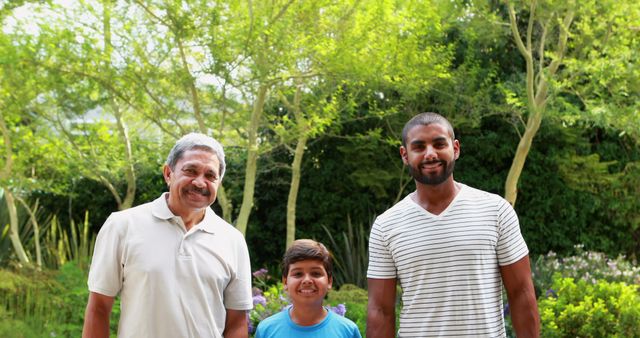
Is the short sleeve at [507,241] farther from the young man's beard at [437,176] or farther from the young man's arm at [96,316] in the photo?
the young man's arm at [96,316]

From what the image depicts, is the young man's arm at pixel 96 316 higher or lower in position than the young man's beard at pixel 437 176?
lower

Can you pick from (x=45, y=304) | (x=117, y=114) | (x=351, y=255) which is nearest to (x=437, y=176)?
(x=45, y=304)

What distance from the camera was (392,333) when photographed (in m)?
2.87

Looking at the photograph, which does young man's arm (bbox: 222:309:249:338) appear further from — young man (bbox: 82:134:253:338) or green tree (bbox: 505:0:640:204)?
green tree (bbox: 505:0:640:204)

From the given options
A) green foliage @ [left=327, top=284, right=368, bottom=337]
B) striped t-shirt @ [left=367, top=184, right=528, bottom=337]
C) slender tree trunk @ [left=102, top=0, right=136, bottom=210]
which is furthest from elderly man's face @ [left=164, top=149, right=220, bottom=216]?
slender tree trunk @ [left=102, top=0, right=136, bottom=210]

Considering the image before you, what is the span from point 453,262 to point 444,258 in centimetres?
3

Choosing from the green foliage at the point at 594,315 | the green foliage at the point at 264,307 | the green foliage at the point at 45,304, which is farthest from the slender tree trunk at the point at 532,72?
the green foliage at the point at 45,304

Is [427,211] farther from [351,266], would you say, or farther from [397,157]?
[397,157]

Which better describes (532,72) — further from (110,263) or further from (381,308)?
(110,263)

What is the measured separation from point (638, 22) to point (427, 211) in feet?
19.2

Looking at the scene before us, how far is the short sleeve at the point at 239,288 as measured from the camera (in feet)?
9.09

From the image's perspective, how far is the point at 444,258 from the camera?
2.72m

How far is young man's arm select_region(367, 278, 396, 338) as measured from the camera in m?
2.82

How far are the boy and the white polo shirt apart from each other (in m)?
0.38
